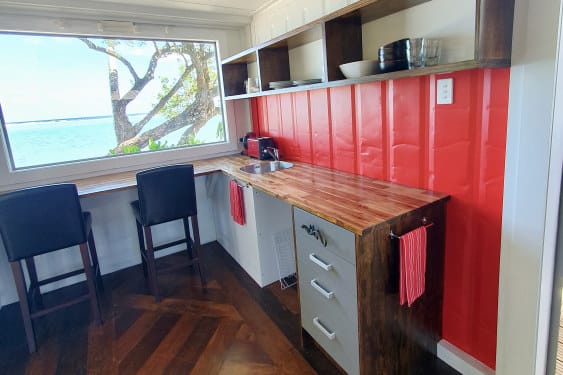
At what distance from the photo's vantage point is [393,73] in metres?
1.49

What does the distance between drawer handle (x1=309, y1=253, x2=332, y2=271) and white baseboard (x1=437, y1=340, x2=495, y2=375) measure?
843 millimetres

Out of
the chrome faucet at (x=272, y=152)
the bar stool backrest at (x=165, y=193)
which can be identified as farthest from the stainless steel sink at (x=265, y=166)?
the bar stool backrest at (x=165, y=193)

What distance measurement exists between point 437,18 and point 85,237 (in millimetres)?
2459

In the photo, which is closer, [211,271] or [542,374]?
[542,374]

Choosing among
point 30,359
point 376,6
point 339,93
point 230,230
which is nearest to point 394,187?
point 339,93

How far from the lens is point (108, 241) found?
3.04 meters

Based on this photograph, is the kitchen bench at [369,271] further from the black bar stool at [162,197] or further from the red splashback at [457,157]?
the black bar stool at [162,197]

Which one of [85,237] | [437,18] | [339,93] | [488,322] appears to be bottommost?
[488,322]

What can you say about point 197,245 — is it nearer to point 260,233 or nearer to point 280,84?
point 260,233

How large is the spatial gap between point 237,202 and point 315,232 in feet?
3.58

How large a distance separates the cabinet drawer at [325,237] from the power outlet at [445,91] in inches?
31.3

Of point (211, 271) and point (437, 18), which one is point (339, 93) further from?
point (211, 271)

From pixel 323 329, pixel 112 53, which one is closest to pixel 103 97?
pixel 112 53

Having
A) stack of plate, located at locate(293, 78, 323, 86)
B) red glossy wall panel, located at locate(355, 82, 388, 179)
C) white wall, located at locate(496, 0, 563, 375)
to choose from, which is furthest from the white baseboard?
stack of plate, located at locate(293, 78, 323, 86)
